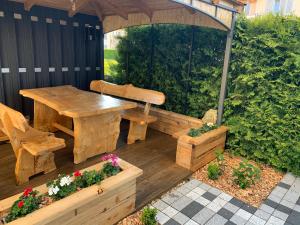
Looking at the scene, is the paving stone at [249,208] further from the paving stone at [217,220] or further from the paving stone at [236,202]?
the paving stone at [217,220]

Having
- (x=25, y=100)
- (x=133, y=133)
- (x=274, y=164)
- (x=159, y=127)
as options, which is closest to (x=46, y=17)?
(x=25, y=100)

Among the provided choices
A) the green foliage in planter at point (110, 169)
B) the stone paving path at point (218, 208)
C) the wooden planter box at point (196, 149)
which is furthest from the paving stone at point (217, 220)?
the green foliage in planter at point (110, 169)

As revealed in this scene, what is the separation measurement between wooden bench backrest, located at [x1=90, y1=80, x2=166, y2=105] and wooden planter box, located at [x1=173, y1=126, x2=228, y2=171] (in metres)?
0.86

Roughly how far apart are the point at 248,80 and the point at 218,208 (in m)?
2.20

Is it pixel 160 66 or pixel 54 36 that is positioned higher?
pixel 54 36

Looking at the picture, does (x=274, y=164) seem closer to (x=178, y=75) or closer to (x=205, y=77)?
(x=205, y=77)

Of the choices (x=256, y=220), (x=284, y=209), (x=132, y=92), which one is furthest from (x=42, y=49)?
(x=284, y=209)

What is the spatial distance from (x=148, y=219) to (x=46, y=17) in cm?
437

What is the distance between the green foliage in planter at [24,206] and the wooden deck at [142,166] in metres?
1.09

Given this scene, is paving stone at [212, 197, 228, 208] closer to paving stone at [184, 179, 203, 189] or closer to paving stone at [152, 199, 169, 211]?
paving stone at [184, 179, 203, 189]

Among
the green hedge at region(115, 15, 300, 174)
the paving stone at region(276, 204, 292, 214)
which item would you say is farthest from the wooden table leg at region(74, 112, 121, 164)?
the paving stone at region(276, 204, 292, 214)

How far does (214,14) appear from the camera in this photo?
3.53 meters

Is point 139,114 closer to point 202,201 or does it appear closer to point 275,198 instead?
point 202,201

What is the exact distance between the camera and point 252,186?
136 inches
